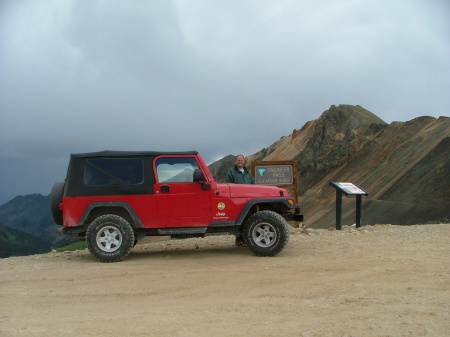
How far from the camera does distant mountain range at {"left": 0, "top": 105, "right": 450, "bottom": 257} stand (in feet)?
88.6

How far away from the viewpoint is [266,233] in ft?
29.7

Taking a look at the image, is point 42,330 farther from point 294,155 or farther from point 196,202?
point 294,155

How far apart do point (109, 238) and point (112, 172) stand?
1.16 metres

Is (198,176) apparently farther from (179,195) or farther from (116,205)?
(116,205)

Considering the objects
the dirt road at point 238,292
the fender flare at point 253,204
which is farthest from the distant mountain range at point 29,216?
the fender flare at point 253,204

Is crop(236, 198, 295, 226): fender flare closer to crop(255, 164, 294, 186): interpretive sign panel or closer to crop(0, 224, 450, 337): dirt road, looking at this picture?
crop(0, 224, 450, 337): dirt road

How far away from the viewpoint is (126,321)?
532 cm

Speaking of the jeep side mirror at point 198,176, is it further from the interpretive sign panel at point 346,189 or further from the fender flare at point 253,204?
the interpretive sign panel at point 346,189

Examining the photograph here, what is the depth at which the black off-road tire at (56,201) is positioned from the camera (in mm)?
9078

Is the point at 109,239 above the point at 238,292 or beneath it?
above

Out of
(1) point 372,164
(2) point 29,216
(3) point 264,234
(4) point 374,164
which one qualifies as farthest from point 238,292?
(2) point 29,216

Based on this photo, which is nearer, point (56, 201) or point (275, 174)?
point (56, 201)

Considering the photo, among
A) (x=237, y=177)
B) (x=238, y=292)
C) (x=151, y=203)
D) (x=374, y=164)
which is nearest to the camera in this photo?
(x=238, y=292)

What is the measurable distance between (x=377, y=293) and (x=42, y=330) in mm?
3850
